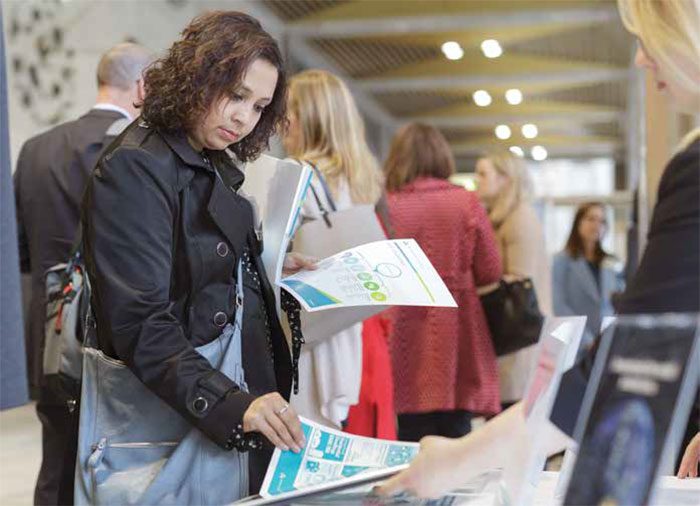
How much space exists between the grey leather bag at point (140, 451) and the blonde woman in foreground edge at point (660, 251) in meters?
0.50

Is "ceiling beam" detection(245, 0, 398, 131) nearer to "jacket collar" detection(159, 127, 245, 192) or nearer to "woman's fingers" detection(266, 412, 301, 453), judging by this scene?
"jacket collar" detection(159, 127, 245, 192)

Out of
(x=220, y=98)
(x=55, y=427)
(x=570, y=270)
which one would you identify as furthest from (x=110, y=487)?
(x=570, y=270)

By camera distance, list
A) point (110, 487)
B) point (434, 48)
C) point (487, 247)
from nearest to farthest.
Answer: point (110, 487) < point (487, 247) < point (434, 48)

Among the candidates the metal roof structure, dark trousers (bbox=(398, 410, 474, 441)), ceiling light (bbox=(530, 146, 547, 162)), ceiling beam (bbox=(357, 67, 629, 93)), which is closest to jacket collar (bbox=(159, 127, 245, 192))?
dark trousers (bbox=(398, 410, 474, 441))

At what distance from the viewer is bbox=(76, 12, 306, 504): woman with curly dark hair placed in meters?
1.52

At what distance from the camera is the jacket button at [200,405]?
1.51 m

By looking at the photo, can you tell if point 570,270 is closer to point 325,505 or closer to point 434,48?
point 325,505

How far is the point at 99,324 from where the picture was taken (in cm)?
160

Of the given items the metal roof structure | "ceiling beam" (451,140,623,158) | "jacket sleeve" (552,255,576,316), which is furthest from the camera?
Answer: "ceiling beam" (451,140,623,158)

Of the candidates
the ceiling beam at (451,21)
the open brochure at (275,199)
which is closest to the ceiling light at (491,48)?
the ceiling beam at (451,21)

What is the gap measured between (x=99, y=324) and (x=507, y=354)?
2689mm

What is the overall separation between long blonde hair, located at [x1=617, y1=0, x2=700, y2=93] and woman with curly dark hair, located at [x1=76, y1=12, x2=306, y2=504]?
2.28ft

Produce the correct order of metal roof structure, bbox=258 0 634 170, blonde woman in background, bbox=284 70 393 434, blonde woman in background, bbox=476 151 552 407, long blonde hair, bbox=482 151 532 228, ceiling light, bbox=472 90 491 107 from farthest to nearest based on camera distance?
1. ceiling light, bbox=472 90 491 107
2. metal roof structure, bbox=258 0 634 170
3. long blonde hair, bbox=482 151 532 228
4. blonde woman in background, bbox=476 151 552 407
5. blonde woman in background, bbox=284 70 393 434

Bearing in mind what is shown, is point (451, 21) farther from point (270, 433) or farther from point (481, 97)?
point (270, 433)
